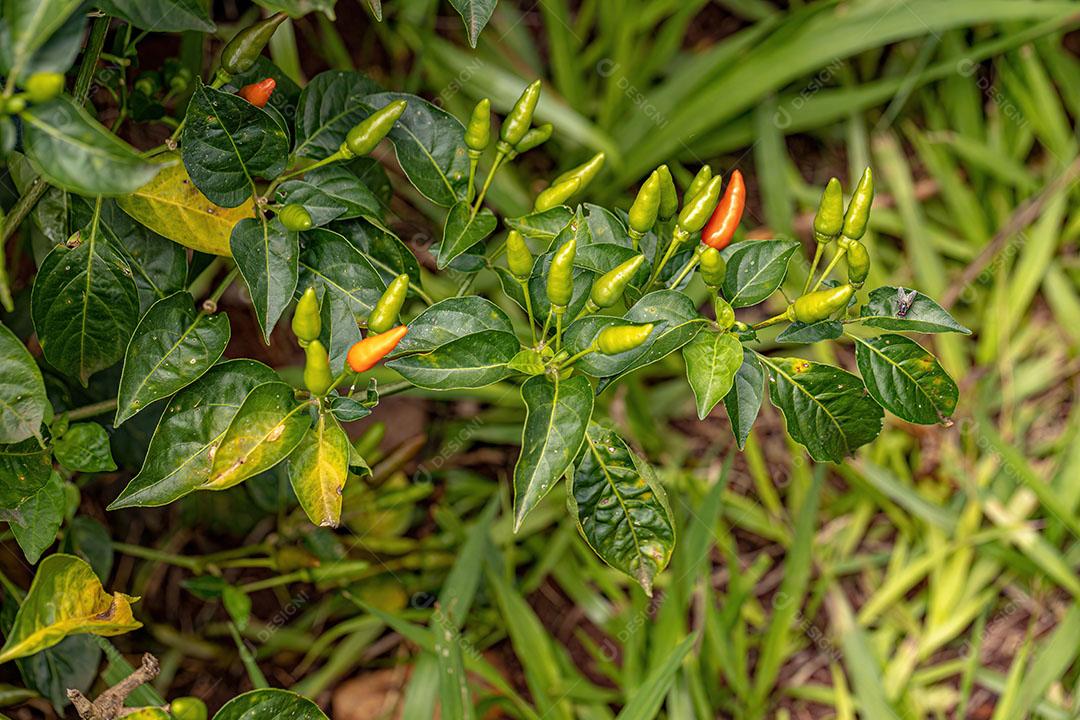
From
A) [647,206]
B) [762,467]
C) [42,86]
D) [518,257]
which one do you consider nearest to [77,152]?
[42,86]

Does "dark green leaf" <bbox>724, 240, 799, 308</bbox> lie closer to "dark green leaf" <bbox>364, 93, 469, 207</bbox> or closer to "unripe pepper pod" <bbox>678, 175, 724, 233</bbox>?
"unripe pepper pod" <bbox>678, 175, 724, 233</bbox>

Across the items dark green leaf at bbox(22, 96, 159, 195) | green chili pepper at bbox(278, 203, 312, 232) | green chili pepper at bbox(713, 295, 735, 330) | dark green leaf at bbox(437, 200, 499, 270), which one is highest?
dark green leaf at bbox(22, 96, 159, 195)

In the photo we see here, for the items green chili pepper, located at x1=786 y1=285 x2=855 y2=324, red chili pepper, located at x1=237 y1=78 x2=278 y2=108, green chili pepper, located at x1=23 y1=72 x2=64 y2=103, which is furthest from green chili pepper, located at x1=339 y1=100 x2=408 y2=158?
green chili pepper, located at x1=786 y1=285 x2=855 y2=324

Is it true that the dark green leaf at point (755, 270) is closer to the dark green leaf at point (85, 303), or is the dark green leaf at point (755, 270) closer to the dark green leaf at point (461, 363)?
the dark green leaf at point (461, 363)

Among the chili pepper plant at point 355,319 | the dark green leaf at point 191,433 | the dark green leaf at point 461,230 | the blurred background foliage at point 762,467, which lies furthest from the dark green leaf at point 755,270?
the blurred background foliage at point 762,467

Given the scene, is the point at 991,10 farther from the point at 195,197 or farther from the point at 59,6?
the point at 59,6

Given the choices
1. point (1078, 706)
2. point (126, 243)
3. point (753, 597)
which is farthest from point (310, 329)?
point (1078, 706)

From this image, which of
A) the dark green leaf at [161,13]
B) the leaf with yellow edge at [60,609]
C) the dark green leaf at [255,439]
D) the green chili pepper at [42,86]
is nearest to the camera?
the green chili pepper at [42,86]

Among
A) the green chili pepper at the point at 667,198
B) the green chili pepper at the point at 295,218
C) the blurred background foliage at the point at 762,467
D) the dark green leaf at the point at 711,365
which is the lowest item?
the blurred background foliage at the point at 762,467
